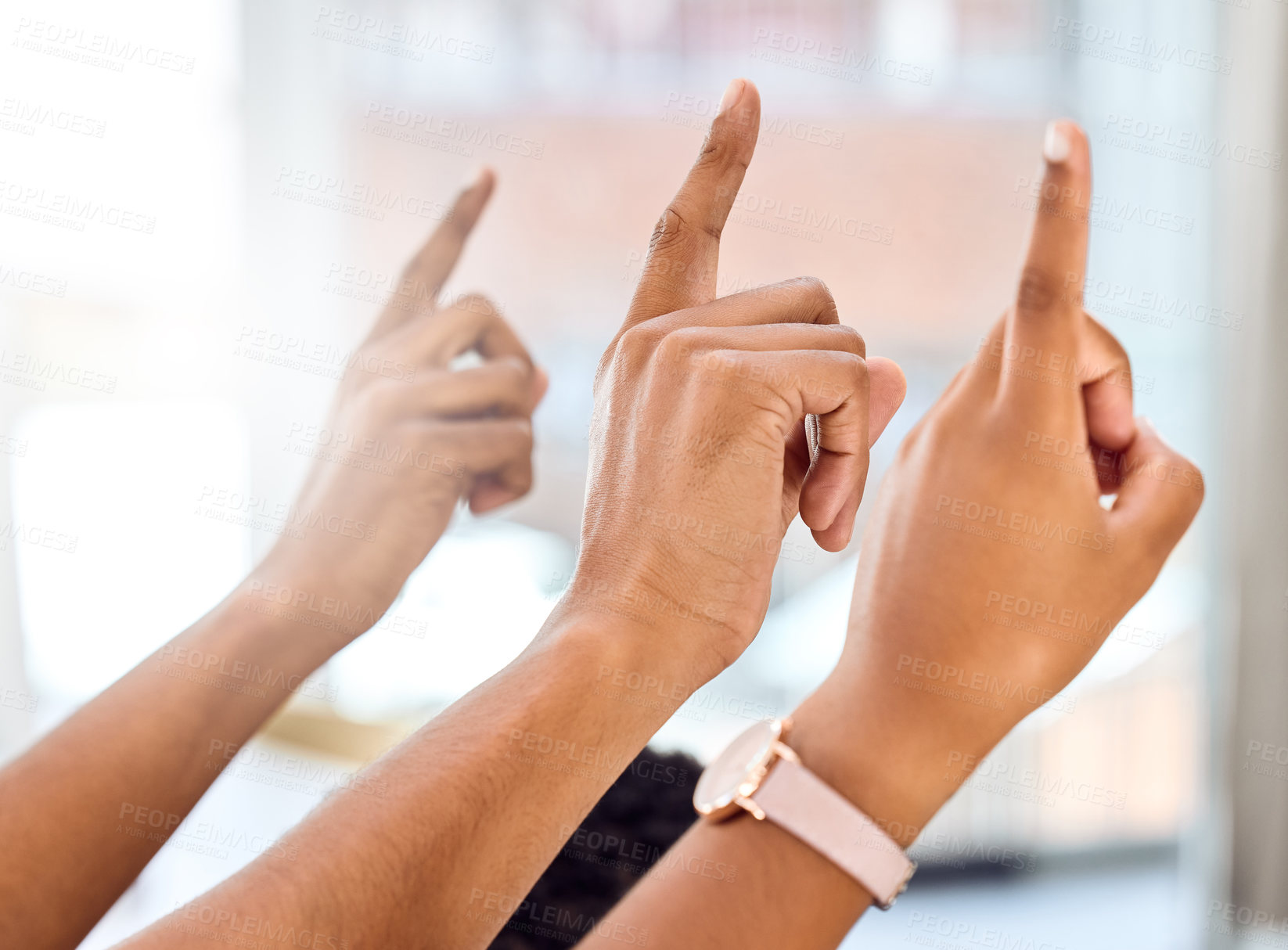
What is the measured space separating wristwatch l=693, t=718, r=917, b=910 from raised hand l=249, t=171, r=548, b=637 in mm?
429

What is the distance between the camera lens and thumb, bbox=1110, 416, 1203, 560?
0.67m

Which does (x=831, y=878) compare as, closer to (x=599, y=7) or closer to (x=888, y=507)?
(x=888, y=507)

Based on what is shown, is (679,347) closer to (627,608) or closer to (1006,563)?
(627,608)

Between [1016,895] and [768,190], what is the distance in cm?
198

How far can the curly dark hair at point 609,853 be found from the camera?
847mm

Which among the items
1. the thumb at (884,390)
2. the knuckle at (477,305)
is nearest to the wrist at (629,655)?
the thumb at (884,390)

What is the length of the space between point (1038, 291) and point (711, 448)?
0.30 meters

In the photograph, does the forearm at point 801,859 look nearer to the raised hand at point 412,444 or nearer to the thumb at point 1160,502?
the thumb at point 1160,502

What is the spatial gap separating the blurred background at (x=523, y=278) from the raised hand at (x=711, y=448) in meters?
1.87

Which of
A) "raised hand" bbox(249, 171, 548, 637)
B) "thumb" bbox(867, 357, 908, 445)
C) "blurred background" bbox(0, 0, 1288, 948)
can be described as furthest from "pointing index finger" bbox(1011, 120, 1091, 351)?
"blurred background" bbox(0, 0, 1288, 948)

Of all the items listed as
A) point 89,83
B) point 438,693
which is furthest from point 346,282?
point 438,693

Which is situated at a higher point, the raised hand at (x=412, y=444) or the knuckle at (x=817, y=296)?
the knuckle at (x=817, y=296)

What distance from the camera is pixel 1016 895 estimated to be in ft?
7.89

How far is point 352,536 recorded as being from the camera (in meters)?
0.99
